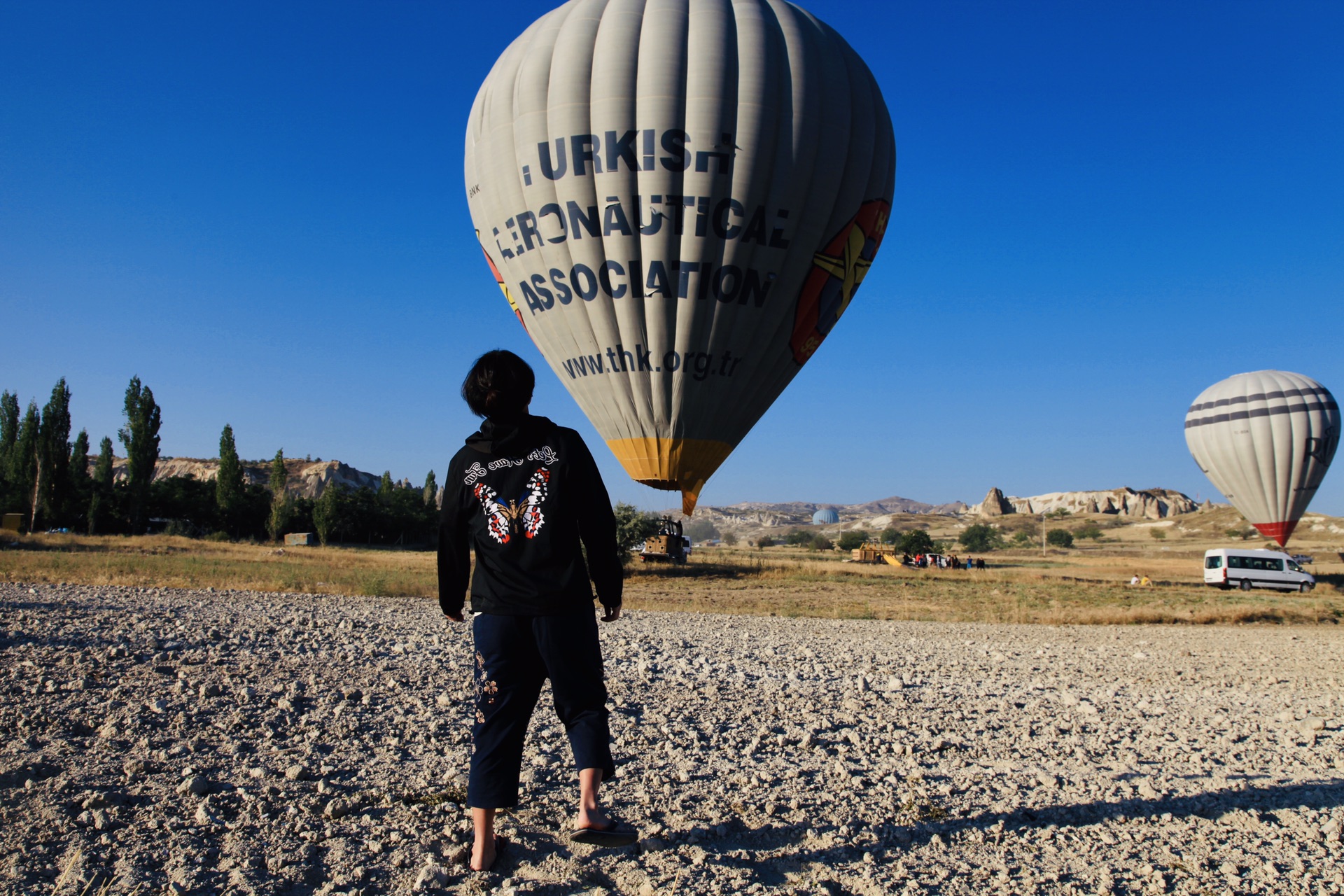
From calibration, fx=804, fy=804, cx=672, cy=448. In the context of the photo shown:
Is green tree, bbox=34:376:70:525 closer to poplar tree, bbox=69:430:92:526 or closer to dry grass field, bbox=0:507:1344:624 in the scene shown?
poplar tree, bbox=69:430:92:526

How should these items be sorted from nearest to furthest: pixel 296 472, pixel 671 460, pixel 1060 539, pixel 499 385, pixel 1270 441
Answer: pixel 499 385
pixel 671 460
pixel 1270 441
pixel 1060 539
pixel 296 472

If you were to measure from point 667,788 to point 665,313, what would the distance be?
9.71 metres

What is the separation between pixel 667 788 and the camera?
3.29 m

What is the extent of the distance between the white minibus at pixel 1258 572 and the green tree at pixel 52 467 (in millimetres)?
Answer: 62887

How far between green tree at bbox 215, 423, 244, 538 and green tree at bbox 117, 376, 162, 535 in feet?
14.1

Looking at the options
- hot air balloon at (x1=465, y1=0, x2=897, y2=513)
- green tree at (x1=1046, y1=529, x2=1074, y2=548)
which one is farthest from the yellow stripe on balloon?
green tree at (x1=1046, y1=529, x2=1074, y2=548)

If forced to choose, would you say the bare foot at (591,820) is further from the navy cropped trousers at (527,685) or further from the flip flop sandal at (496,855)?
the flip flop sandal at (496,855)

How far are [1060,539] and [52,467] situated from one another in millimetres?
95765

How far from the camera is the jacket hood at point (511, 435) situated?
2758 millimetres

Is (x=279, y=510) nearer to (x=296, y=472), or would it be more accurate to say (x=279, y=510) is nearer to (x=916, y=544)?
(x=916, y=544)

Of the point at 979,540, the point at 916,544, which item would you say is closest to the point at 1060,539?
the point at 979,540

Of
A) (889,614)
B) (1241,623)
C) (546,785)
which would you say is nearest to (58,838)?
(546,785)

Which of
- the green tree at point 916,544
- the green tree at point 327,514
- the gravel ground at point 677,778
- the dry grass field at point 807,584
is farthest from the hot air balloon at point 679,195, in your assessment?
the green tree at point 327,514

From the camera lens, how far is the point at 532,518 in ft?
8.86
